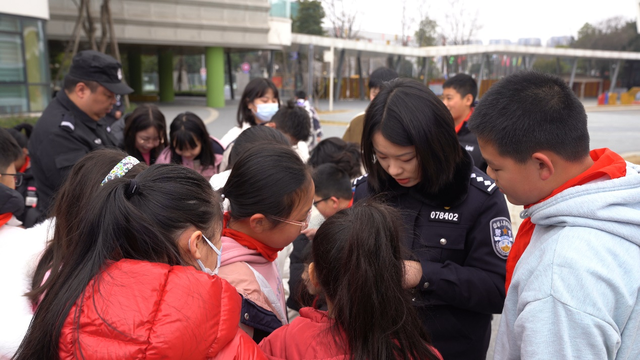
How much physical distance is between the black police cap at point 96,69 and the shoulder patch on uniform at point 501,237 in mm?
2751

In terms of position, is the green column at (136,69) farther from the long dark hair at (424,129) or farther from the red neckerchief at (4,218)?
the long dark hair at (424,129)

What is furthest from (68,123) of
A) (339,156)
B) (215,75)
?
(215,75)

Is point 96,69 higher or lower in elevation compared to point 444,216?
higher

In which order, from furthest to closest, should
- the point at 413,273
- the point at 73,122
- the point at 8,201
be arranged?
the point at 73,122, the point at 8,201, the point at 413,273

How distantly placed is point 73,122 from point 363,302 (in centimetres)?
285

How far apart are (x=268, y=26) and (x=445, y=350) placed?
21.4 metres

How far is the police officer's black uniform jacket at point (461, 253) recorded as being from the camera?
1.68 m

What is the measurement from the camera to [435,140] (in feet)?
5.66

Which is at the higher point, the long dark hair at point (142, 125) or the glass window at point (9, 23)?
the glass window at point (9, 23)

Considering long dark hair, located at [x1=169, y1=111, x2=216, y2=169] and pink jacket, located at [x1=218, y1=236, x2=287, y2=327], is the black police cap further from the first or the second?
pink jacket, located at [x1=218, y1=236, x2=287, y2=327]

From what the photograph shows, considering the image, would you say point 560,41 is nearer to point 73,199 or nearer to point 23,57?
point 23,57

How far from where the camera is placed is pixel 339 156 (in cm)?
388

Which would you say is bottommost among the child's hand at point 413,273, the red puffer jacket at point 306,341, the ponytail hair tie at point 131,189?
the red puffer jacket at point 306,341

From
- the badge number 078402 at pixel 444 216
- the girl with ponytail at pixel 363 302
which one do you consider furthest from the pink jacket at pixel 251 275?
the badge number 078402 at pixel 444 216
